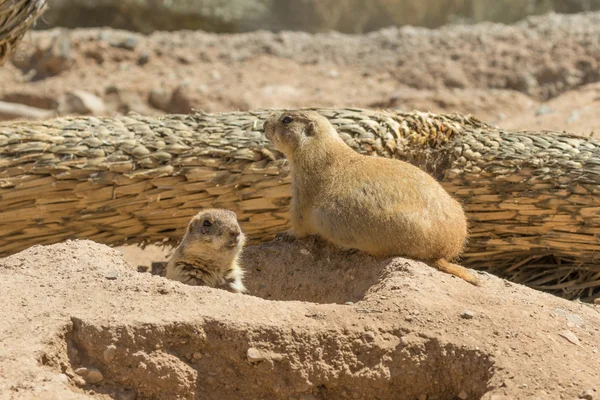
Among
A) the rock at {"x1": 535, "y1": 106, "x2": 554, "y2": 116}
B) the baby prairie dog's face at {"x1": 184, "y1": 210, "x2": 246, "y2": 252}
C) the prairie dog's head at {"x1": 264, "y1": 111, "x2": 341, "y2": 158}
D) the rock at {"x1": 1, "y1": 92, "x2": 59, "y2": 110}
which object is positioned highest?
the prairie dog's head at {"x1": 264, "y1": 111, "x2": 341, "y2": 158}

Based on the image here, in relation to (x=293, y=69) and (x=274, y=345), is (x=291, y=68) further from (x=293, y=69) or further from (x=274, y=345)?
(x=274, y=345)

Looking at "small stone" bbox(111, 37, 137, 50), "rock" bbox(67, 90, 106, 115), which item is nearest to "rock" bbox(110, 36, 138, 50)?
"small stone" bbox(111, 37, 137, 50)

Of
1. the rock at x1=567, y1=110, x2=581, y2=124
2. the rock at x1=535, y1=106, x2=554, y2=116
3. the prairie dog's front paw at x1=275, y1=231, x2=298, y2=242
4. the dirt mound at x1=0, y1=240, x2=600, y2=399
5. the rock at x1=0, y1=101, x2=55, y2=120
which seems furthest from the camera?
the rock at x1=0, y1=101, x2=55, y2=120

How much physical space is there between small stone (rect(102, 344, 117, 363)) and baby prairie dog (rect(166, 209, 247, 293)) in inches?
61.3

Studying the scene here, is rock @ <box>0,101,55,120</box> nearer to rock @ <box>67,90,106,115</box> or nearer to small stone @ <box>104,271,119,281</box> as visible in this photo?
rock @ <box>67,90,106,115</box>

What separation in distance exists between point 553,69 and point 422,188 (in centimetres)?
814

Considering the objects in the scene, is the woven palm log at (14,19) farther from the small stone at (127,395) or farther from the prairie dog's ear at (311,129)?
the small stone at (127,395)

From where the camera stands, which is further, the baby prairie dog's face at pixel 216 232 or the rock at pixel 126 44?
the rock at pixel 126 44

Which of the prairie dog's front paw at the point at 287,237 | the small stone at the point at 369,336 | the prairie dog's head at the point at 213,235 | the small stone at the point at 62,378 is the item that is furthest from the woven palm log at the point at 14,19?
the small stone at the point at 369,336

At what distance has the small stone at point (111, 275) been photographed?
4.45 m

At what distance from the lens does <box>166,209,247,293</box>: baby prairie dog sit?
17.7ft

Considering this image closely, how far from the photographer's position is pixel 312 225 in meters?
5.47

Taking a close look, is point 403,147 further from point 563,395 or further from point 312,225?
point 563,395

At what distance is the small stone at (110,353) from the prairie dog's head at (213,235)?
1.56 m
